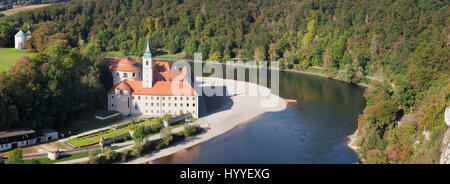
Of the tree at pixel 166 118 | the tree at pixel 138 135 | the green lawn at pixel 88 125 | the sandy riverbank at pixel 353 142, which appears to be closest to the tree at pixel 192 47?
the green lawn at pixel 88 125

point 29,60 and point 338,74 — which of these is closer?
point 29,60

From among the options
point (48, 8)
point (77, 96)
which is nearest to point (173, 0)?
point (48, 8)

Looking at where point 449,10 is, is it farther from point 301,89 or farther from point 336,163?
point 336,163

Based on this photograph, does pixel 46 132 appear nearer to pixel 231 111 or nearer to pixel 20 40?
pixel 231 111

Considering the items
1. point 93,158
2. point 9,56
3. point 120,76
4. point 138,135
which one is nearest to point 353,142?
point 138,135

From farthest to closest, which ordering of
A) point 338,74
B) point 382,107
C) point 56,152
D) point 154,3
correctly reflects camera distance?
point 154,3, point 338,74, point 382,107, point 56,152

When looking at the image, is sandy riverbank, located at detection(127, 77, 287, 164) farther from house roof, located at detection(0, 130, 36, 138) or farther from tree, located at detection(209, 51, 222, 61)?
tree, located at detection(209, 51, 222, 61)
